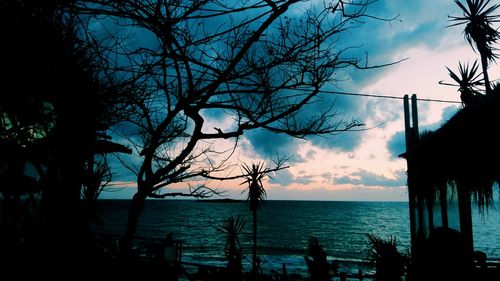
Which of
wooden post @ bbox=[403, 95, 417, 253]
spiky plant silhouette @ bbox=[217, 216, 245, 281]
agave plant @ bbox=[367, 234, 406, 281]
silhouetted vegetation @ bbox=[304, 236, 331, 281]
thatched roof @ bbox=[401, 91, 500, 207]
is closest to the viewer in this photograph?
thatched roof @ bbox=[401, 91, 500, 207]

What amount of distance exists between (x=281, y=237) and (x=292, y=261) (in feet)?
78.1

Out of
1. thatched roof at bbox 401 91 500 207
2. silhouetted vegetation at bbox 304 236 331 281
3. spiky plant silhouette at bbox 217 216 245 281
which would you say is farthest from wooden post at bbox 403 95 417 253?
spiky plant silhouette at bbox 217 216 245 281

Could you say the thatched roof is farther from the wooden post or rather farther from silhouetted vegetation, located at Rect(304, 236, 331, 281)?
silhouetted vegetation, located at Rect(304, 236, 331, 281)

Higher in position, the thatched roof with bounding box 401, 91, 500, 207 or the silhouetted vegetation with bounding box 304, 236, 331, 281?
the thatched roof with bounding box 401, 91, 500, 207

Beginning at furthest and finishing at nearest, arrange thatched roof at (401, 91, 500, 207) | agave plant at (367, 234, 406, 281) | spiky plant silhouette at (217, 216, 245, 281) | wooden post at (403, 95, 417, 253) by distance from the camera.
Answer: wooden post at (403, 95, 417, 253)
spiky plant silhouette at (217, 216, 245, 281)
agave plant at (367, 234, 406, 281)
thatched roof at (401, 91, 500, 207)

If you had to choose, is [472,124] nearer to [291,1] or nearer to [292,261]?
[291,1]

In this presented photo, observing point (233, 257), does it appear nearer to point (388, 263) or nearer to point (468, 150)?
point (388, 263)

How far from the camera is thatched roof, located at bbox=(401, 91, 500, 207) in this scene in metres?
5.38

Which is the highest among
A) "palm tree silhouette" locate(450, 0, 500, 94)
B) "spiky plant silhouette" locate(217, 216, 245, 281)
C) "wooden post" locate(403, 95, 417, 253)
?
"palm tree silhouette" locate(450, 0, 500, 94)

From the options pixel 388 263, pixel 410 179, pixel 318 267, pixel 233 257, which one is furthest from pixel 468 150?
pixel 233 257

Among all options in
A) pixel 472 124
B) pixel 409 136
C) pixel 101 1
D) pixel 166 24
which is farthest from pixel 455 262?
pixel 101 1

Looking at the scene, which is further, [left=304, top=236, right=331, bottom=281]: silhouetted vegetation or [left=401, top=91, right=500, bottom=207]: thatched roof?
[left=304, top=236, right=331, bottom=281]: silhouetted vegetation

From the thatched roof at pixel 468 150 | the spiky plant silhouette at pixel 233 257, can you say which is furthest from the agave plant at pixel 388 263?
the spiky plant silhouette at pixel 233 257

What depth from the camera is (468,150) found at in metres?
6.05
